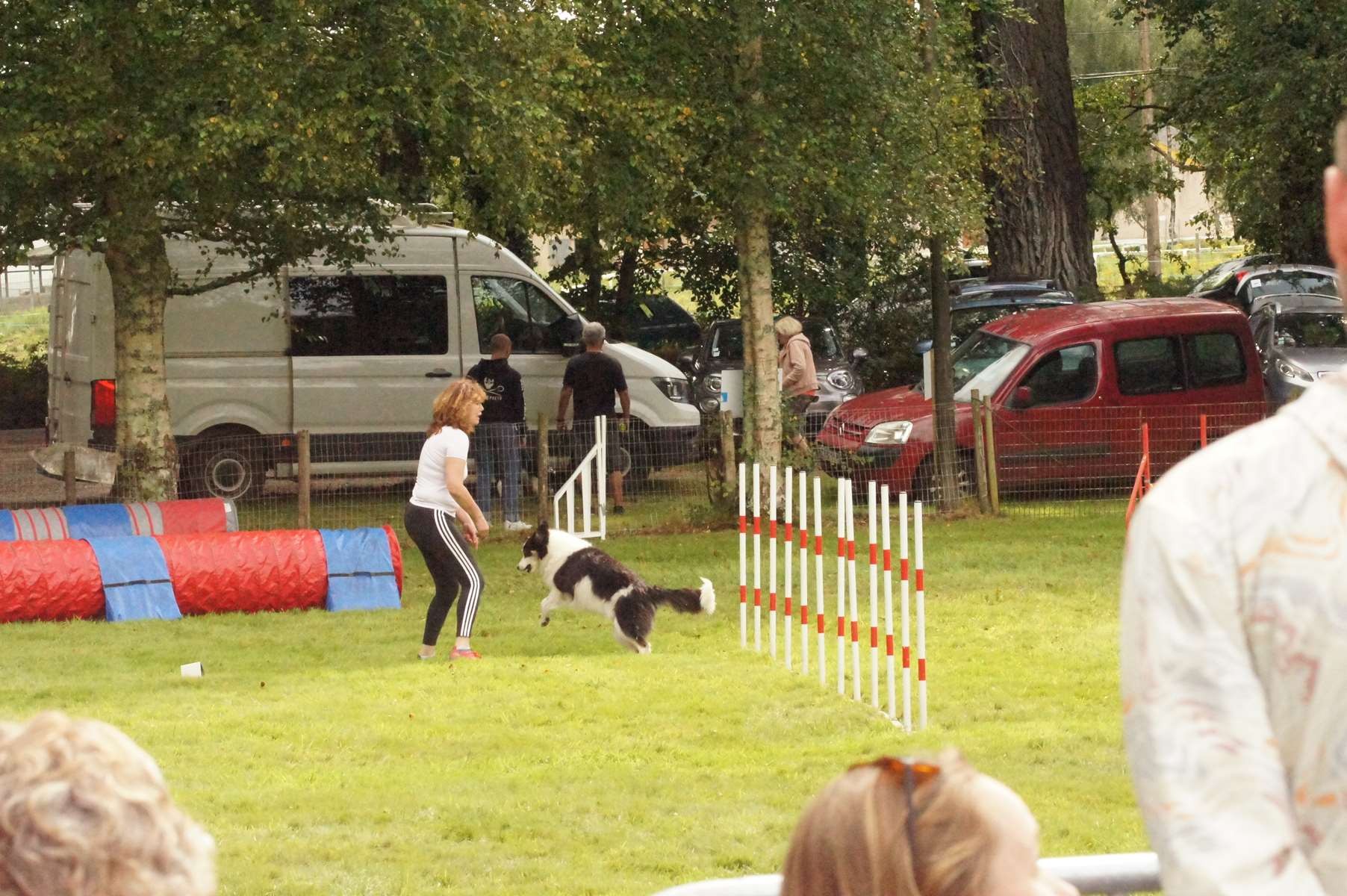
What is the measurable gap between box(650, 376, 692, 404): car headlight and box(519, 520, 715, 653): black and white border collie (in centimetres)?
739

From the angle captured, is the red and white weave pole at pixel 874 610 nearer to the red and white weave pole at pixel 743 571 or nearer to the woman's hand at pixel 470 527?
the red and white weave pole at pixel 743 571

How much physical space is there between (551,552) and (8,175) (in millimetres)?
5564

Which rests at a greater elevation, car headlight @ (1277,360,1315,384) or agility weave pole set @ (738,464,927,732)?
car headlight @ (1277,360,1315,384)

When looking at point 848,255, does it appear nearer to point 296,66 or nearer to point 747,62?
point 747,62

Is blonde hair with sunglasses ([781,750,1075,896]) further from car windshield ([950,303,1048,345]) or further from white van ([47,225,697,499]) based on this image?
car windshield ([950,303,1048,345])

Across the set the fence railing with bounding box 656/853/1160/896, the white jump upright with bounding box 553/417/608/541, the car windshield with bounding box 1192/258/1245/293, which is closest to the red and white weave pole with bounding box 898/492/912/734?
the fence railing with bounding box 656/853/1160/896

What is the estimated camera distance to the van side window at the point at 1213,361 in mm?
19078

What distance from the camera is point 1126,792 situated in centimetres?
774

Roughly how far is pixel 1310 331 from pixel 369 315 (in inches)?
457

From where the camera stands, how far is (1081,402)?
18688mm

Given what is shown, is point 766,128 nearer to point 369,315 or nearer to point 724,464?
point 724,464

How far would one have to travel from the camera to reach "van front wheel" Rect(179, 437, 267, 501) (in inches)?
727

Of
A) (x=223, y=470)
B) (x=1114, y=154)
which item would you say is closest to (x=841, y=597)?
(x=223, y=470)

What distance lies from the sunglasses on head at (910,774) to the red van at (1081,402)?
1593 centimetres
